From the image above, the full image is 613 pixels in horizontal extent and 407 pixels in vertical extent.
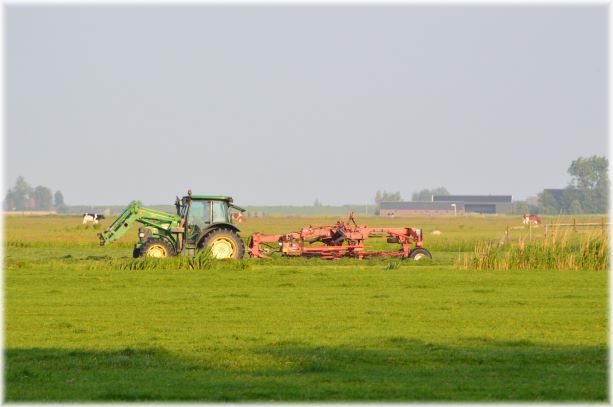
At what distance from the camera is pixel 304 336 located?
1630cm

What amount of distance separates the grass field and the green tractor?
4.48m

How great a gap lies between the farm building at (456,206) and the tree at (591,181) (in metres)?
26.3

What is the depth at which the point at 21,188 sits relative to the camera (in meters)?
197

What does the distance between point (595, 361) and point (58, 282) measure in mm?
14764

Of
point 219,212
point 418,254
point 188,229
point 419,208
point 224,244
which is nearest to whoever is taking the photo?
point 224,244

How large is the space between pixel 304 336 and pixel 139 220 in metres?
19.3

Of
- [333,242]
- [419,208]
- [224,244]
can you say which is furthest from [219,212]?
[419,208]

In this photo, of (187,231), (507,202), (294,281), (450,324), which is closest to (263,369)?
(450,324)

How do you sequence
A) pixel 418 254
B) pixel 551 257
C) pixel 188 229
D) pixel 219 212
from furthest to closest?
pixel 418 254 < pixel 219 212 < pixel 188 229 < pixel 551 257

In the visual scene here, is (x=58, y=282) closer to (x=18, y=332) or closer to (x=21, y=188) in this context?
(x=18, y=332)

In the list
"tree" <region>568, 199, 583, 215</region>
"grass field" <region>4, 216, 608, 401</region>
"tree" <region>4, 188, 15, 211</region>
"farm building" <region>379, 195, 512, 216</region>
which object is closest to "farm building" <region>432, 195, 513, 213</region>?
"farm building" <region>379, 195, 512, 216</region>

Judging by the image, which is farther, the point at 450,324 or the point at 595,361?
the point at 450,324

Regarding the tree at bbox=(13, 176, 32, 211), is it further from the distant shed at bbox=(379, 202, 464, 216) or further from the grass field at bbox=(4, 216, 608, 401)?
the grass field at bbox=(4, 216, 608, 401)

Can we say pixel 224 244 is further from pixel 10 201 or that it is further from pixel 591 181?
pixel 10 201
